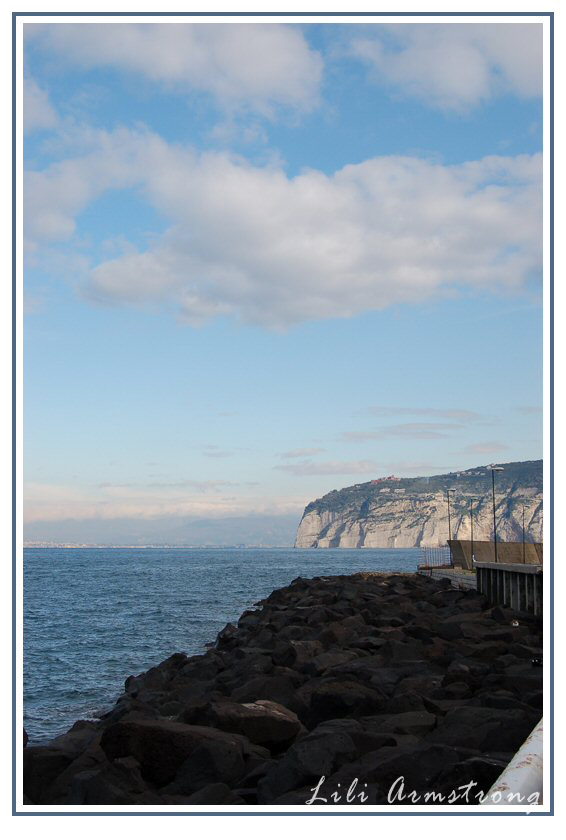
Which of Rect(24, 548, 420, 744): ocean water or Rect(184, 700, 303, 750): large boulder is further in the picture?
Rect(24, 548, 420, 744): ocean water

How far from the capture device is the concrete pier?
19.0m

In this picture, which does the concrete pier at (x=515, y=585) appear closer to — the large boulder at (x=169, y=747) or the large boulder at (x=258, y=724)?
the large boulder at (x=258, y=724)

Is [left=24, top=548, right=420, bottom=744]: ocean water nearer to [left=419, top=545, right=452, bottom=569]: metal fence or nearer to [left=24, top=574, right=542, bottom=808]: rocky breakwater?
[left=24, top=574, right=542, bottom=808]: rocky breakwater

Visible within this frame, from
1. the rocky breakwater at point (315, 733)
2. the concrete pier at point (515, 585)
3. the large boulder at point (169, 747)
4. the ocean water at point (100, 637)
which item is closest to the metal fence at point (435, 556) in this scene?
the ocean water at point (100, 637)

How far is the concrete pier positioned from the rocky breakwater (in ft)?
14.4

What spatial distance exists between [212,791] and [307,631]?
11.3 meters

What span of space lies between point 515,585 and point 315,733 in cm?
1449

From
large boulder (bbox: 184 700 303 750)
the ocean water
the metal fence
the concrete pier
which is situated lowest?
the metal fence

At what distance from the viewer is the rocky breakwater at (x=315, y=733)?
21.1 ft

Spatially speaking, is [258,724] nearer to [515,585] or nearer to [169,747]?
[169,747]

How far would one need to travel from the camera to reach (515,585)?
20859 mm

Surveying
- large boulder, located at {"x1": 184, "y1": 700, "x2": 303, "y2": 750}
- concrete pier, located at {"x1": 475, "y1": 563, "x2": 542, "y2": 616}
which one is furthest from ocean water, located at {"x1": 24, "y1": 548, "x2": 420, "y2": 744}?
concrete pier, located at {"x1": 475, "y1": 563, "x2": 542, "y2": 616}
